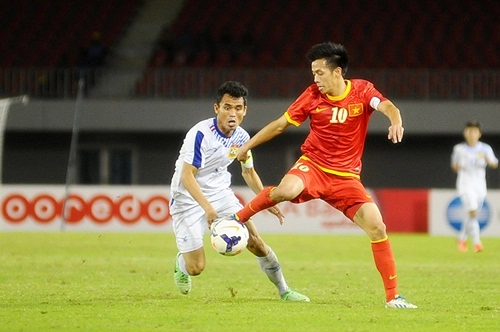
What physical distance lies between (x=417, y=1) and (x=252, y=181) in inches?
905

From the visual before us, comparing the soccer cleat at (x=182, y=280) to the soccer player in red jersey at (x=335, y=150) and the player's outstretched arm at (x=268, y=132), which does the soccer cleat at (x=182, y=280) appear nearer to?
the soccer player in red jersey at (x=335, y=150)

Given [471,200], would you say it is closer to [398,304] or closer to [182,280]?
[182,280]

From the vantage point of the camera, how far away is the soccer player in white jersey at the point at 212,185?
988 cm

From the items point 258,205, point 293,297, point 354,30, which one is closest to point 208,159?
point 258,205

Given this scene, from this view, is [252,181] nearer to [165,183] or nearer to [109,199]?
[109,199]

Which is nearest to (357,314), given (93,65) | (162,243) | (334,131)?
(334,131)

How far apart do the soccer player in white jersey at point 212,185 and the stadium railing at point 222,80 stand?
58.9 feet

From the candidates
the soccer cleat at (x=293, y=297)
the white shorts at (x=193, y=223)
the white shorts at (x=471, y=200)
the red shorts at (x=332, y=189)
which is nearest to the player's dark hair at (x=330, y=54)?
the red shorts at (x=332, y=189)

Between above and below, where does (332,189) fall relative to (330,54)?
below

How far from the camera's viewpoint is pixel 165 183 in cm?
3094

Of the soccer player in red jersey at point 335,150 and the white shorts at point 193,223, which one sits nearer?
the soccer player in red jersey at point 335,150

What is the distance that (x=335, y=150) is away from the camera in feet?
31.7

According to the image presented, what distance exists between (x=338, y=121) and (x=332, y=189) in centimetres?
58

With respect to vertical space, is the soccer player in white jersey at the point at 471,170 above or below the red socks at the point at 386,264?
above
